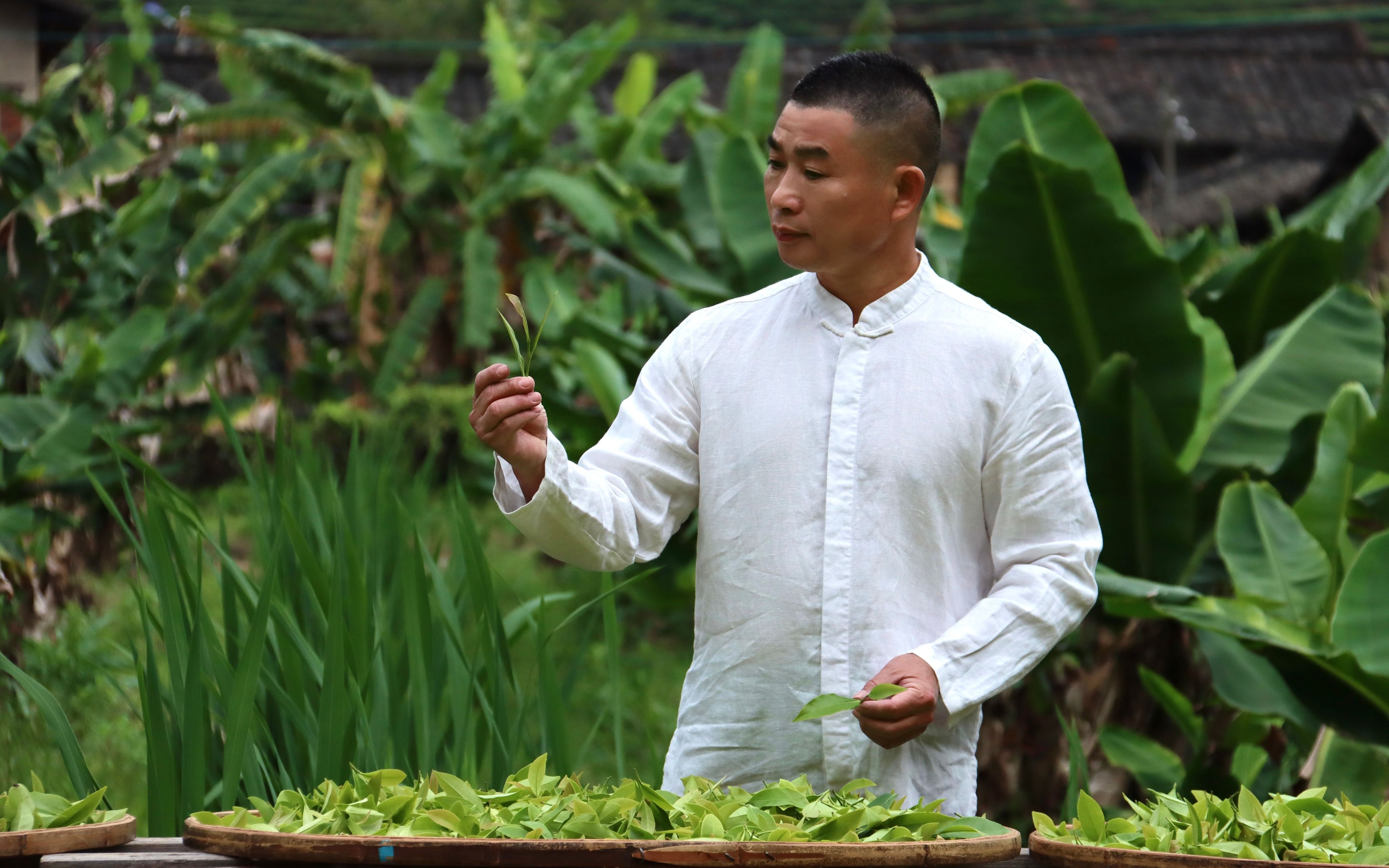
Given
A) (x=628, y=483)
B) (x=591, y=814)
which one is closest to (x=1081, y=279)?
(x=628, y=483)

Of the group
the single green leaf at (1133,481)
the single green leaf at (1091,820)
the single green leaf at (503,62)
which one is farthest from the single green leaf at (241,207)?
the single green leaf at (1091,820)

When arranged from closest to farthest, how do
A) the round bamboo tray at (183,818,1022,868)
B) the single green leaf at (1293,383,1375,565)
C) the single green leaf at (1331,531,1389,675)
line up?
1. the round bamboo tray at (183,818,1022,868)
2. the single green leaf at (1331,531,1389,675)
3. the single green leaf at (1293,383,1375,565)

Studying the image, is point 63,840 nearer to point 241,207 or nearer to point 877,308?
point 877,308

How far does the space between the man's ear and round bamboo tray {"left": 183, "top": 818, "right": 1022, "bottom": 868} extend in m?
0.89

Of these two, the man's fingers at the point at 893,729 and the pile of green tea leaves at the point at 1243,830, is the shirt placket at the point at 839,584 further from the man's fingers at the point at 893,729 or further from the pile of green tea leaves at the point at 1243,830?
the pile of green tea leaves at the point at 1243,830

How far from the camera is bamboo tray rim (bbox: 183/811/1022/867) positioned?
141cm

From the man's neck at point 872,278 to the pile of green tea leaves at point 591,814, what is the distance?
0.71 meters

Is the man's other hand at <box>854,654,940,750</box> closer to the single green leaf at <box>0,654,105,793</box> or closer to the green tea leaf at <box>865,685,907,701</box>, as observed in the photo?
the green tea leaf at <box>865,685,907,701</box>

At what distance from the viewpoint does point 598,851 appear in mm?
1421

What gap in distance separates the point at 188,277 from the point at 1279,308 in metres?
6.19

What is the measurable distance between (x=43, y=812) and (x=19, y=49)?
8.42 meters

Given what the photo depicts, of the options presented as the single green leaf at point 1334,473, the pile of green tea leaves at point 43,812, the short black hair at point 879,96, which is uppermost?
the short black hair at point 879,96

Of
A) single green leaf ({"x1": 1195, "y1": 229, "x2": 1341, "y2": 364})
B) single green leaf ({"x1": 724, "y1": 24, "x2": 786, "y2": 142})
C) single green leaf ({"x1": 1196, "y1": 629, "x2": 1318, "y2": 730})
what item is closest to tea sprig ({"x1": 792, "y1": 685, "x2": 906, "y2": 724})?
single green leaf ({"x1": 1196, "y1": 629, "x2": 1318, "y2": 730})

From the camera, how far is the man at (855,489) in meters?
1.90
